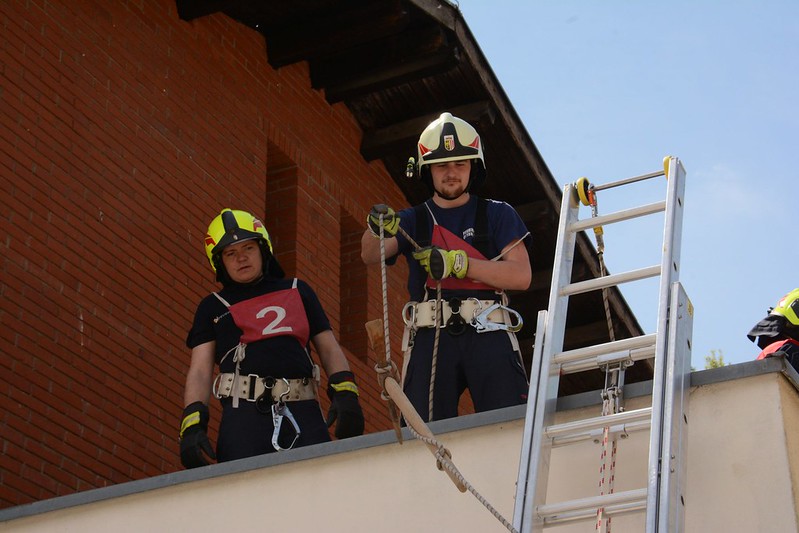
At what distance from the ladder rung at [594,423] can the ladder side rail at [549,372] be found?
0.04m

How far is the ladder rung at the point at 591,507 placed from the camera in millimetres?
4383

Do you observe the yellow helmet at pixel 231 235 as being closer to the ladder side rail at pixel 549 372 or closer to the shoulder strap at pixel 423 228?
the shoulder strap at pixel 423 228

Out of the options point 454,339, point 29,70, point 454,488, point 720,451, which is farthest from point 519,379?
point 29,70

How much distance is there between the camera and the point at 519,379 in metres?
5.95

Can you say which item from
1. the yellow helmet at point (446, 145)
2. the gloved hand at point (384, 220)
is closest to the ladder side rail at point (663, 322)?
the gloved hand at point (384, 220)

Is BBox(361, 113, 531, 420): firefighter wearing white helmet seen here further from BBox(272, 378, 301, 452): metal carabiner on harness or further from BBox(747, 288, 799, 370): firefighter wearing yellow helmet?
BBox(747, 288, 799, 370): firefighter wearing yellow helmet

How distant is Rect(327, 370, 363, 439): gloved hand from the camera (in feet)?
19.8

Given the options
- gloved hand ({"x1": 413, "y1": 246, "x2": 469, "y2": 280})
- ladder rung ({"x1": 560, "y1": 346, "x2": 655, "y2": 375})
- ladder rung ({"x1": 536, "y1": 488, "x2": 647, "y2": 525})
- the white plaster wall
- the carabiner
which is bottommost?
ladder rung ({"x1": 536, "y1": 488, "x2": 647, "y2": 525})

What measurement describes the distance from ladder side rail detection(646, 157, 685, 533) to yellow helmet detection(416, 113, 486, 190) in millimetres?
1353

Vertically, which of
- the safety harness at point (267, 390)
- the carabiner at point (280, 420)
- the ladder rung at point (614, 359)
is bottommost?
the ladder rung at point (614, 359)

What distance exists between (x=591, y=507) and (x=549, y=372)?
57 centimetres

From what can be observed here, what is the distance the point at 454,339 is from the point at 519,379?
0.32 meters

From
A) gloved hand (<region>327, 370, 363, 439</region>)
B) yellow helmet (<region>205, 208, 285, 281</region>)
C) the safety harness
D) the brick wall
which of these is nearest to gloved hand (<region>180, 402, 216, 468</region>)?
the safety harness

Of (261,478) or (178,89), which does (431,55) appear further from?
(261,478)
